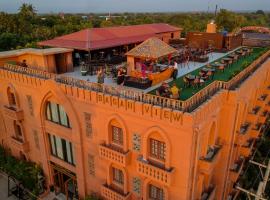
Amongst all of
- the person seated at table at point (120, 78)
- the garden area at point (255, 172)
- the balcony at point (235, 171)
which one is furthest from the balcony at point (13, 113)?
the garden area at point (255, 172)

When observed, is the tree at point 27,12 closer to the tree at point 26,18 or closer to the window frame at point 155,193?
the tree at point 26,18

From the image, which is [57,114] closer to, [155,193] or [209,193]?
[155,193]

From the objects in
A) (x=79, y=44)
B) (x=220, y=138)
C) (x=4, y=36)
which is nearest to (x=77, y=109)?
(x=79, y=44)

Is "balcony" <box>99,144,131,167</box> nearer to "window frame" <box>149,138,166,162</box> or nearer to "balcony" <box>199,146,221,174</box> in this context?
"window frame" <box>149,138,166,162</box>

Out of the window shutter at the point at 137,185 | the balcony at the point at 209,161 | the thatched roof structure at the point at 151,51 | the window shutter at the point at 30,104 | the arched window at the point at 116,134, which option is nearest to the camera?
the balcony at the point at 209,161

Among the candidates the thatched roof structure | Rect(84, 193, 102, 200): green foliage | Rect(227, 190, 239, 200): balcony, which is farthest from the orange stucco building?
the thatched roof structure

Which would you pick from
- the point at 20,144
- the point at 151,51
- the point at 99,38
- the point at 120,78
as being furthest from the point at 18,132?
the point at 151,51
